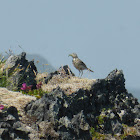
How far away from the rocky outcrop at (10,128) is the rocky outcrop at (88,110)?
2.93ft

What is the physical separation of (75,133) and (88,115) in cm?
378

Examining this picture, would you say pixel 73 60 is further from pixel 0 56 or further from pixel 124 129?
pixel 124 129

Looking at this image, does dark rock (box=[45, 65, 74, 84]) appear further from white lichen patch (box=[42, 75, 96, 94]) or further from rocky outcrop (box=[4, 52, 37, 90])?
rocky outcrop (box=[4, 52, 37, 90])

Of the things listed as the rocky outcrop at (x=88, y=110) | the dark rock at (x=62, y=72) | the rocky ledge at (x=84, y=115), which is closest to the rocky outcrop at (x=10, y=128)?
the rocky ledge at (x=84, y=115)

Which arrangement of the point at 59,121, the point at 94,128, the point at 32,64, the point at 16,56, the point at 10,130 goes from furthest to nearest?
the point at 32,64 < the point at 16,56 < the point at 94,128 < the point at 59,121 < the point at 10,130

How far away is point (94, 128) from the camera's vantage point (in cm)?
1284

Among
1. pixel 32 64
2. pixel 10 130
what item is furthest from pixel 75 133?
pixel 32 64

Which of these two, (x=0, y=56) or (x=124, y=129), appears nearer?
(x=124, y=129)

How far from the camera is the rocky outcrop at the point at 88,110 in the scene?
9.62 m

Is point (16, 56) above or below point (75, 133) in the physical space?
above

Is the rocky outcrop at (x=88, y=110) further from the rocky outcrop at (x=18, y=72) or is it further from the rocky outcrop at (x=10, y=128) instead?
the rocky outcrop at (x=18, y=72)

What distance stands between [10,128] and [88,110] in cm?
667

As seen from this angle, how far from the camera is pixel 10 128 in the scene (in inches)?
322

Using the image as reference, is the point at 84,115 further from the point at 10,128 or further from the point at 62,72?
the point at 62,72
